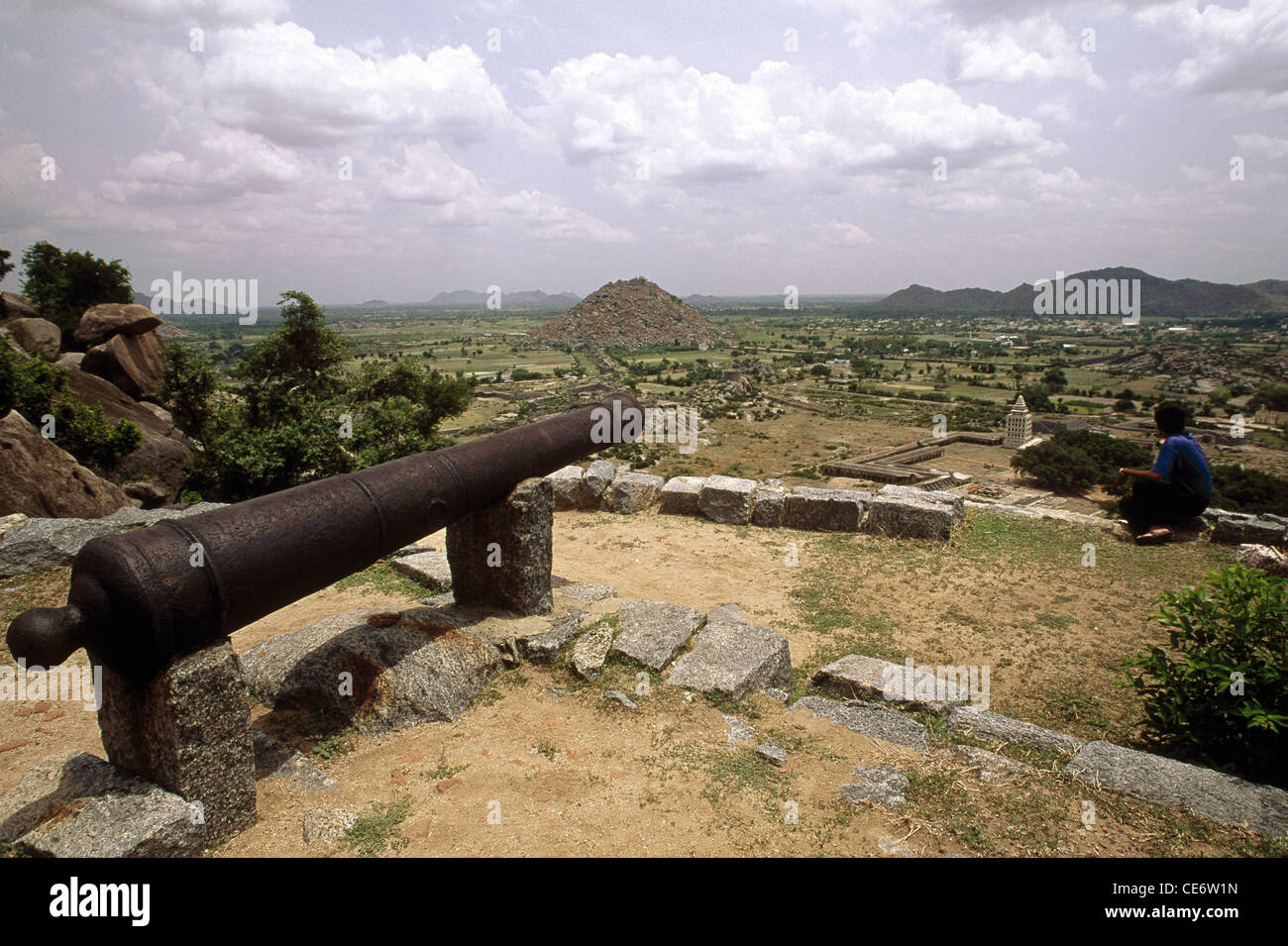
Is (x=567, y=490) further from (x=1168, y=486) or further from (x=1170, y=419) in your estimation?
(x=1168, y=486)

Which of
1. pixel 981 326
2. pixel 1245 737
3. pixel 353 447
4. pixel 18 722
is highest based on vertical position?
pixel 981 326

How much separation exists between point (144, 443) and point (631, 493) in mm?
10901

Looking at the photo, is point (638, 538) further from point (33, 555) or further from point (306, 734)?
point (33, 555)

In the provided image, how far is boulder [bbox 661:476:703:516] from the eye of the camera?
11.3 meters

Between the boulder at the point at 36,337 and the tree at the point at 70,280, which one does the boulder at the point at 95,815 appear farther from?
the tree at the point at 70,280

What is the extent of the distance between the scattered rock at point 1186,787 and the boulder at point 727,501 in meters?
6.63

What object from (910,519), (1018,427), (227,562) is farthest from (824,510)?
(1018,427)

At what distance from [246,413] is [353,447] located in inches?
180

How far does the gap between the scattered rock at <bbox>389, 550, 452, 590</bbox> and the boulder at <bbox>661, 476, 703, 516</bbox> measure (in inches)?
167

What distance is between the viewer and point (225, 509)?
3639 mm

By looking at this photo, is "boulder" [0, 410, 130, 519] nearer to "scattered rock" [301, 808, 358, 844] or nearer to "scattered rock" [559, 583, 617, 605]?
"scattered rock" [559, 583, 617, 605]

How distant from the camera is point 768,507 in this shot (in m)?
10.7

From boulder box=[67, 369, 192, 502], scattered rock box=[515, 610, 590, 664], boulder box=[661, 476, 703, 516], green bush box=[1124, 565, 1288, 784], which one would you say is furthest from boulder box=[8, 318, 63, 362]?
green bush box=[1124, 565, 1288, 784]

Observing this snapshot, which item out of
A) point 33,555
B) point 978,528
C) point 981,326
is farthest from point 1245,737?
point 981,326
